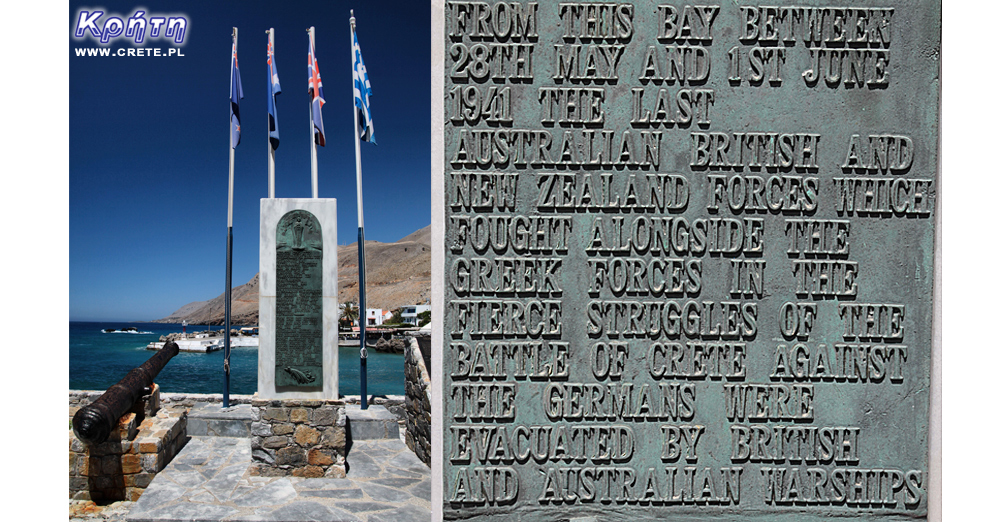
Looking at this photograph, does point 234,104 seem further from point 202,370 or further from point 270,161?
point 202,370

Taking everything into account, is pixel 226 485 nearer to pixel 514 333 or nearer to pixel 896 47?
pixel 514 333

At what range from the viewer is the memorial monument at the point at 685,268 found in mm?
2557

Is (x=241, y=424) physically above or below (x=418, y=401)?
below

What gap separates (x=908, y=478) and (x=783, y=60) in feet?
7.24

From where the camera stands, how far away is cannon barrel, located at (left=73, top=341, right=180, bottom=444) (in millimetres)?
5555

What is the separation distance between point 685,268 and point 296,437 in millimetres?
5922

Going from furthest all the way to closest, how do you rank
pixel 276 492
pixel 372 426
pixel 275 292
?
pixel 372 426
pixel 275 292
pixel 276 492

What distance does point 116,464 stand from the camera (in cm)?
627

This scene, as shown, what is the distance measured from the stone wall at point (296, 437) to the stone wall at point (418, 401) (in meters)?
1.18

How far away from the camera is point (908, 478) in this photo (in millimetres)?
2562

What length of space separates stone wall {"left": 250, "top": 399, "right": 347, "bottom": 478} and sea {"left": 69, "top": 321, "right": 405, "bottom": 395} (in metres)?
14.1

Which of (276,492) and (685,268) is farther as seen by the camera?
(276,492)

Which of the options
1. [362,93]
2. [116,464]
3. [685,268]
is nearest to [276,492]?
[116,464]

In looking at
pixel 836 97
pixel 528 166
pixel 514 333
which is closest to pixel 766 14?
pixel 836 97
